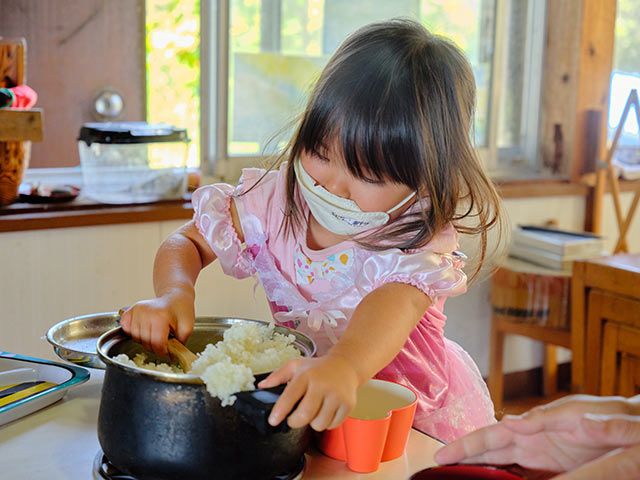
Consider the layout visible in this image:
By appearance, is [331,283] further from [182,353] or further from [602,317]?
[602,317]

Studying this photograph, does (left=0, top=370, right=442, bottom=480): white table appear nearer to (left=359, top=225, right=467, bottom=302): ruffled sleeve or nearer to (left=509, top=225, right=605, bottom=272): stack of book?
(left=359, top=225, right=467, bottom=302): ruffled sleeve

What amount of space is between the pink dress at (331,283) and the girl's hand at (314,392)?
310 millimetres

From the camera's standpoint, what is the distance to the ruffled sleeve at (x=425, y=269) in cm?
94

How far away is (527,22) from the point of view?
2.68m

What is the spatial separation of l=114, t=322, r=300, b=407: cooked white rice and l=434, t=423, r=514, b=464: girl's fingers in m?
0.18

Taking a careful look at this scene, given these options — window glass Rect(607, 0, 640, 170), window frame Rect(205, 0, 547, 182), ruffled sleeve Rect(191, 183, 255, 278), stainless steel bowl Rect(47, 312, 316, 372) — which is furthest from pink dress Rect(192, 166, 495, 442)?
window glass Rect(607, 0, 640, 170)

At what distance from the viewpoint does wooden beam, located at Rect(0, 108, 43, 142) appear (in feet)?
5.36

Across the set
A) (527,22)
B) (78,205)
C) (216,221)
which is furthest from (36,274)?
(527,22)

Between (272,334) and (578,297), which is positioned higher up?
(272,334)

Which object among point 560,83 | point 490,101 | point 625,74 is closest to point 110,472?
point 490,101

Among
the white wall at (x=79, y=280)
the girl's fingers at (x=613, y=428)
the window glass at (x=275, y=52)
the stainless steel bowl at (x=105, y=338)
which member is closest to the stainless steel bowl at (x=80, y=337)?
the stainless steel bowl at (x=105, y=338)

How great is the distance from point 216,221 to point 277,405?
1.88 feet

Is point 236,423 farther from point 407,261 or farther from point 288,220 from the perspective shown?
point 288,220

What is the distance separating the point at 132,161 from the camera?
1.94 m
